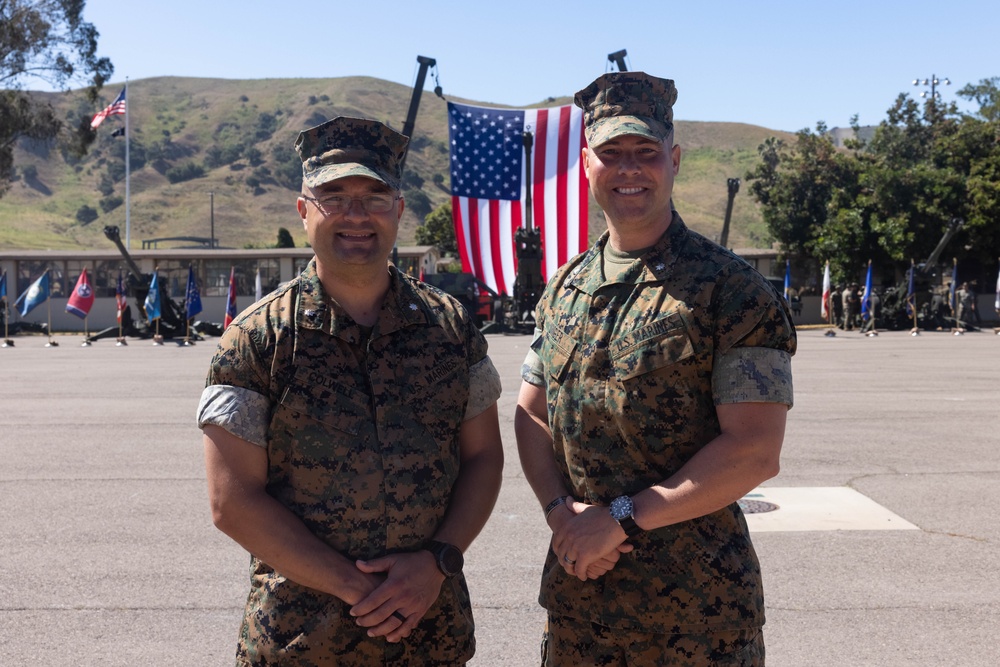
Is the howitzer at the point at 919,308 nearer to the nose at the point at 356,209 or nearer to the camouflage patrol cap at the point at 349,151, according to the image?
the camouflage patrol cap at the point at 349,151

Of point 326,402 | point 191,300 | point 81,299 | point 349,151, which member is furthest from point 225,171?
point 326,402

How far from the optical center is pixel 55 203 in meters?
103

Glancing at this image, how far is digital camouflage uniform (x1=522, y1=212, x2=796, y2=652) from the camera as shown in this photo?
238 centimetres

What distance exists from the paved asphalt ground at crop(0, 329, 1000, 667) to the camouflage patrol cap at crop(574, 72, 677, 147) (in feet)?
7.58

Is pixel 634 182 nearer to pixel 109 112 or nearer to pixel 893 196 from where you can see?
pixel 893 196

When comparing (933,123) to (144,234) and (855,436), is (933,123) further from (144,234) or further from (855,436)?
(144,234)

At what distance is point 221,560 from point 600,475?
3345 mm

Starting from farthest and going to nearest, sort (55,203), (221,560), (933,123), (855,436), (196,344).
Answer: (55,203) → (933,123) → (196,344) → (855,436) → (221,560)

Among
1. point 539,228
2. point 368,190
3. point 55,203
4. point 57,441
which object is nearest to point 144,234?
point 55,203

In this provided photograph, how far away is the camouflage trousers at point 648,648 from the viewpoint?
2.40 m

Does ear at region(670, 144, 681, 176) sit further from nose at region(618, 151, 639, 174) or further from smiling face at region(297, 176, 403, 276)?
smiling face at region(297, 176, 403, 276)

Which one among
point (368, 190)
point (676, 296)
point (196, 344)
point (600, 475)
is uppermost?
point (368, 190)

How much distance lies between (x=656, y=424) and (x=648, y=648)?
1.83 ft

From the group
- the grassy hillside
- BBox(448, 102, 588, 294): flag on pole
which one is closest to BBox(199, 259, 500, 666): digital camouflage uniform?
Answer: BBox(448, 102, 588, 294): flag on pole
